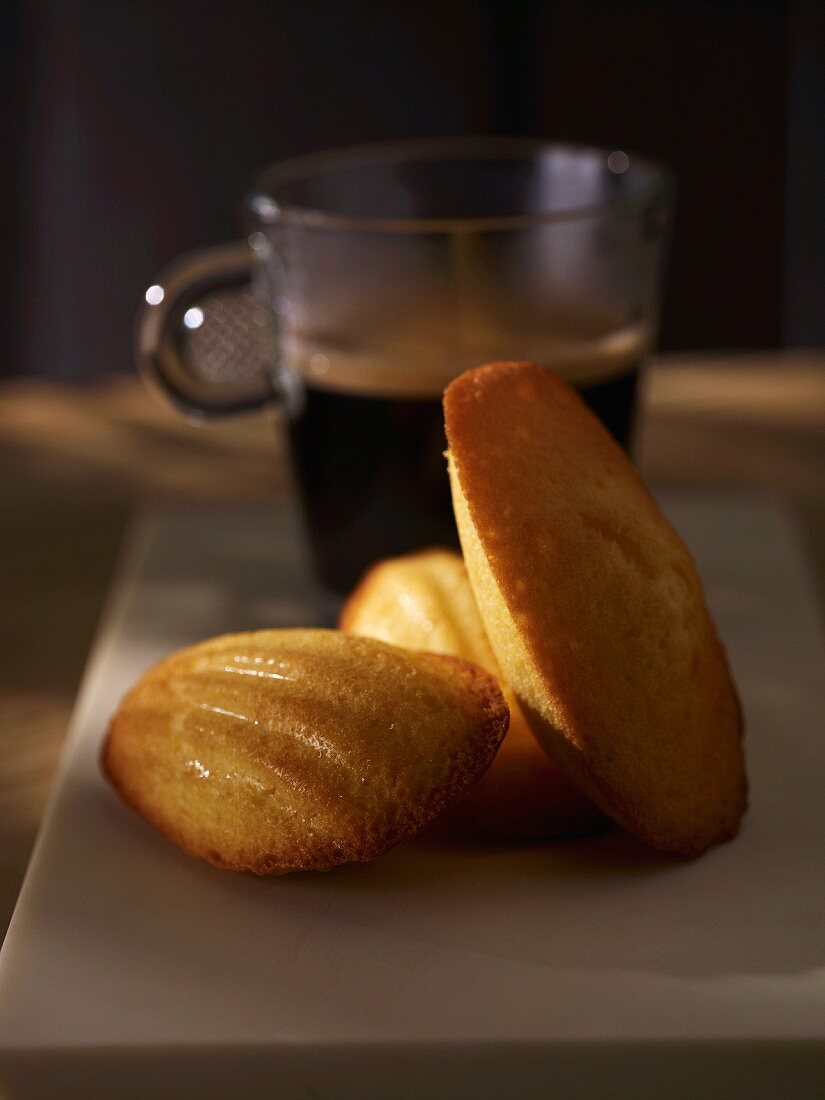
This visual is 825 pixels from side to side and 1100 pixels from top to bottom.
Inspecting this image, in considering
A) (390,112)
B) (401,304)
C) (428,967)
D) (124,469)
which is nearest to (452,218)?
(401,304)

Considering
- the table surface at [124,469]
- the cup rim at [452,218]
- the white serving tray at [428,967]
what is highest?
the cup rim at [452,218]

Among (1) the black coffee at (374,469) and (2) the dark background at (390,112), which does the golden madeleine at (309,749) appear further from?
(2) the dark background at (390,112)

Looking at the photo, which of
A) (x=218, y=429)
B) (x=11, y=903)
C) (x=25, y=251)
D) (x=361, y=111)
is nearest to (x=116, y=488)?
(x=218, y=429)

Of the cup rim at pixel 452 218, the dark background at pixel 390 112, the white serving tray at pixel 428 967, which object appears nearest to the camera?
the white serving tray at pixel 428 967

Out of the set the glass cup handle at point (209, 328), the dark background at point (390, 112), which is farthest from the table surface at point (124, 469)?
the dark background at point (390, 112)

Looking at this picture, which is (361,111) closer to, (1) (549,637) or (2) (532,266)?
(2) (532,266)

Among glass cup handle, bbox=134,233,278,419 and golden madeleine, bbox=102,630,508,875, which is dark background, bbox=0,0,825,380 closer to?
glass cup handle, bbox=134,233,278,419

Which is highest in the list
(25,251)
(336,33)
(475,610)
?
(336,33)
